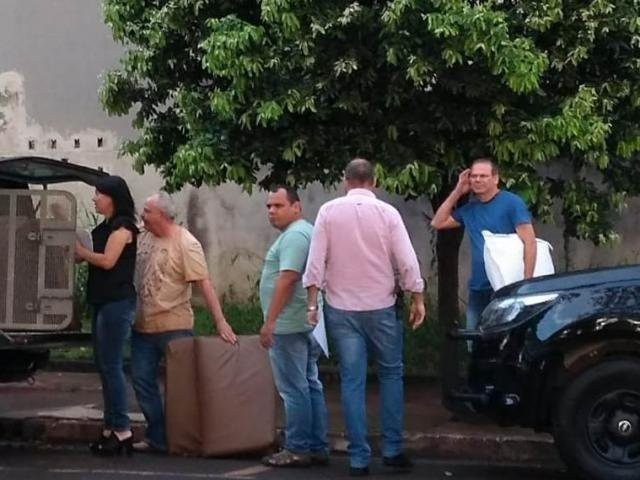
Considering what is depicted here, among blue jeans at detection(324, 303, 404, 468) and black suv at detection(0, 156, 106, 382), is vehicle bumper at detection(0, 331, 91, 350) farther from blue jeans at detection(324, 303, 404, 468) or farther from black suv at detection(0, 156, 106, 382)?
blue jeans at detection(324, 303, 404, 468)

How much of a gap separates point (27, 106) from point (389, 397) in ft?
26.6

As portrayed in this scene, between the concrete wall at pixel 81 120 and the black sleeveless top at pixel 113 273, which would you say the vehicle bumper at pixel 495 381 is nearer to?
the black sleeveless top at pixel 113 273

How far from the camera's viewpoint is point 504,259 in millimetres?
8023

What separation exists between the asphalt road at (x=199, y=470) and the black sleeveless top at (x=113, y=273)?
100cm

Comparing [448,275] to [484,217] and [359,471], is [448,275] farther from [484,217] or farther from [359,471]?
[359,471]

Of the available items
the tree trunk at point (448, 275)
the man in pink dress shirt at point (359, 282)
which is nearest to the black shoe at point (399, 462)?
the man in pink dress shirt at point (359, 282)

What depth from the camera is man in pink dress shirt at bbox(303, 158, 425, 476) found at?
726cm

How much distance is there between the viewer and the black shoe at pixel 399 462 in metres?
7.54

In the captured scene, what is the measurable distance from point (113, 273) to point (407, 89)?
8.56 feet

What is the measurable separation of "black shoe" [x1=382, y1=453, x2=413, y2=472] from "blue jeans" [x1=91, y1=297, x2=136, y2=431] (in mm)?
1735

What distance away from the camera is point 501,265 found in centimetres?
→ 802

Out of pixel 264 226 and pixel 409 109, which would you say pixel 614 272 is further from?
pixel 264 226

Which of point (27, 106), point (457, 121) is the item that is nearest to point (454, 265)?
point (457, 121)

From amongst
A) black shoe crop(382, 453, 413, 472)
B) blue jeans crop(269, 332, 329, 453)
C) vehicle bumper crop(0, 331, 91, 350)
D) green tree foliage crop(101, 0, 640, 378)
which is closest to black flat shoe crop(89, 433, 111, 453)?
vehicle bumper crop(0, 331, 91, 350)
